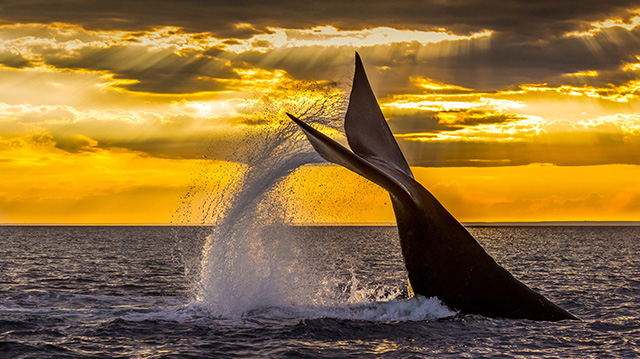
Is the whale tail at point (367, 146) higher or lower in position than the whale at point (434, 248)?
higher

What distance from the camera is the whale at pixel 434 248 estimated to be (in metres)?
14.7

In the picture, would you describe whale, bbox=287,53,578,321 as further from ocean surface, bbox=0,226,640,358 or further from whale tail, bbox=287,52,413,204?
ocean surface, bbox=0,226,640,358

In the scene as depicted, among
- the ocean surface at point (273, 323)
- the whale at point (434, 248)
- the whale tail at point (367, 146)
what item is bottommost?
the ocean surface at point (273, 323)

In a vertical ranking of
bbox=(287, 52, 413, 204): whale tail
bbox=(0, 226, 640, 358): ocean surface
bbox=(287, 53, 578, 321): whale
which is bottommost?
bbox=(0, 226, 640, 358): ocean surface

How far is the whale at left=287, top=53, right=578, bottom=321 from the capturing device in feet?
48.2

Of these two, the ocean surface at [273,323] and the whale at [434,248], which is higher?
the whale at [434,248]

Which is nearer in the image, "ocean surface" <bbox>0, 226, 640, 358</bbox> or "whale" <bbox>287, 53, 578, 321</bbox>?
"ocean surface" <bbox>0, 226, 640, 358</bbox>

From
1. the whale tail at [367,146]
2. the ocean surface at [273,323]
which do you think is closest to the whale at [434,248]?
the whale tail at [367,146]

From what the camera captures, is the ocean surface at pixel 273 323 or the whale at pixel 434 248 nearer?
the ocean surface at pixel 273 323

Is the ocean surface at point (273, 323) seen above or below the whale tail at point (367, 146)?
below

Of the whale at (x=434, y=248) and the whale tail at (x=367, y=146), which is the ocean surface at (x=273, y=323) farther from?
the whale tail at (x=367, y=146)

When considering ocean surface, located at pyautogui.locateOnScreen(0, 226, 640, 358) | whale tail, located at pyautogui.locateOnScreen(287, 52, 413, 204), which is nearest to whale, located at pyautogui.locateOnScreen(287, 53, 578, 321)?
whale tail, located at pyautogui.locateOnScreen(287, 52, 413, 204)

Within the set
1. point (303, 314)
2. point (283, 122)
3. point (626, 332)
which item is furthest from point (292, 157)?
point (626, 332)

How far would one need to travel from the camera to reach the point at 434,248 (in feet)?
48.6
